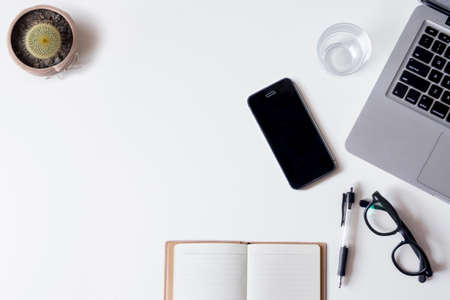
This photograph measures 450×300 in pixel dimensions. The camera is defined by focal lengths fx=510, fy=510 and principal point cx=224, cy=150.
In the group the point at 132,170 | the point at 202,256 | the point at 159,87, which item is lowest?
the point at 202,256

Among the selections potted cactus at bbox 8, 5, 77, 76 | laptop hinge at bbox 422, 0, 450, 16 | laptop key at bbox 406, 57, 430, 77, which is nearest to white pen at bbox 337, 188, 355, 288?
laptop key at bbox 406, 57, 430, 77

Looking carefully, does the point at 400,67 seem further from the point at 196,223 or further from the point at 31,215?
the point at 31,215

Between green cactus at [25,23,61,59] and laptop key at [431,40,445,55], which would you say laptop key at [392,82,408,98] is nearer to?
laptop key at [431,40,445,55]

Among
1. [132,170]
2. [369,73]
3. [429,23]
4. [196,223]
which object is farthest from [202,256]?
[429,23]

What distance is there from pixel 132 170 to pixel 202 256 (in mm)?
197

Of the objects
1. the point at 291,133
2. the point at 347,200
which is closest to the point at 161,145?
the point at 291,133

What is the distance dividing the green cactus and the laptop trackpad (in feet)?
2.12

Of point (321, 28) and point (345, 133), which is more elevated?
point (321, 28)

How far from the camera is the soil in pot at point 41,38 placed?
0.86 meters

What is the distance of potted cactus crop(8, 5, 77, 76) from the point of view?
2.82 ft

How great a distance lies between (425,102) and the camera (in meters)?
0.83

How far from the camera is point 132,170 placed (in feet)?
2.97

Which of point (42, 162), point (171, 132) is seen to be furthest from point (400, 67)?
Result: point (42, 162)

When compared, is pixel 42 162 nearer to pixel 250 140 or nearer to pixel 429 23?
pixel 250 140
